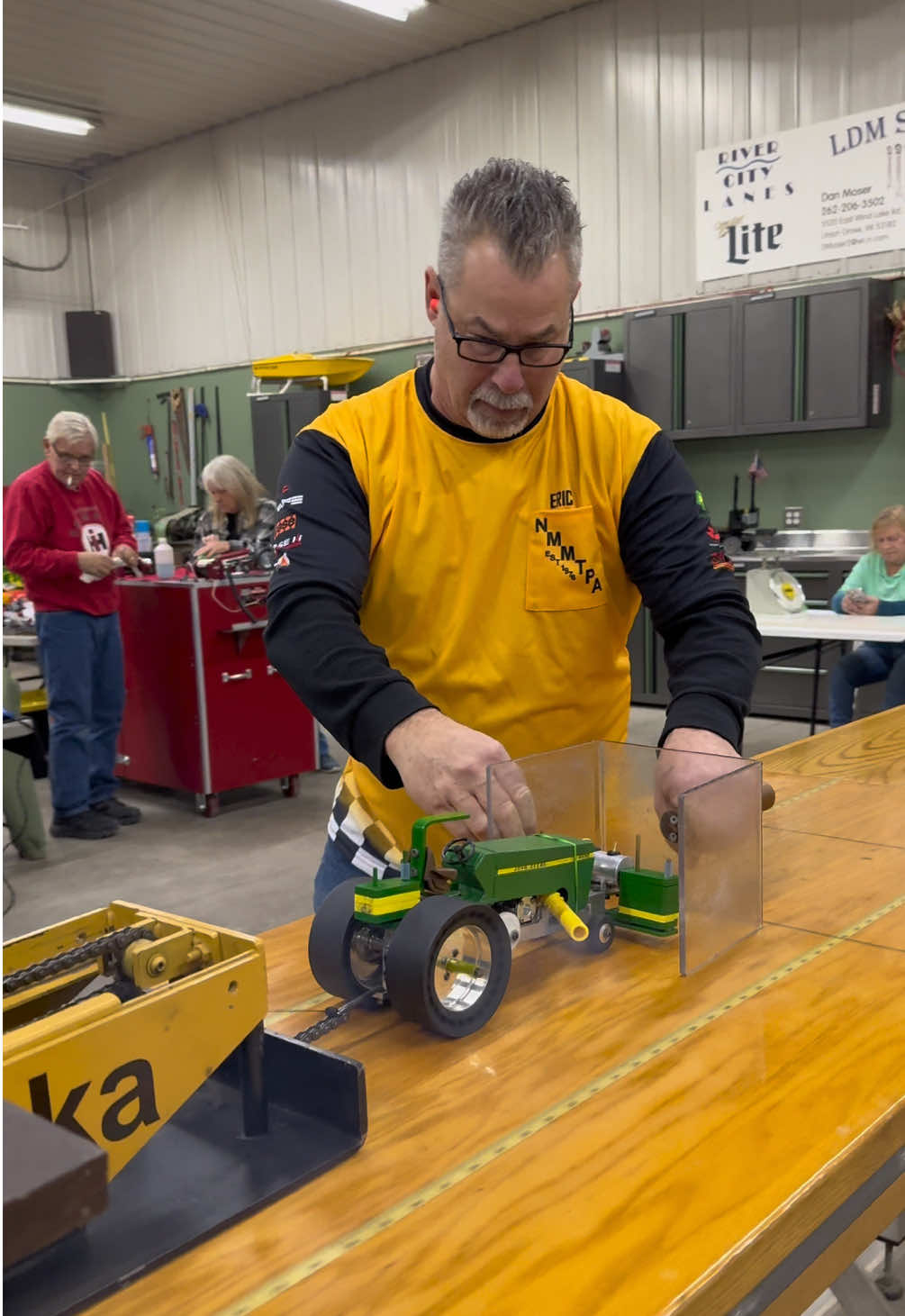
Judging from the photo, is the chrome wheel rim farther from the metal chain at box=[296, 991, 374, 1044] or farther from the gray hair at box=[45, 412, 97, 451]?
the gray hair at box=[45, 412, 97, 451]

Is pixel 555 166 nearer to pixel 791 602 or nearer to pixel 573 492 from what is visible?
pixel 791 602

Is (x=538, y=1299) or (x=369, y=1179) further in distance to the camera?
(x=369, y=1179)

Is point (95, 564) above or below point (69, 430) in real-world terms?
below

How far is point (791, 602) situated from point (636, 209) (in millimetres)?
3490

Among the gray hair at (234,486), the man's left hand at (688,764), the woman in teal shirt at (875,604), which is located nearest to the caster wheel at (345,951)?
the man's left hand at (688,764)

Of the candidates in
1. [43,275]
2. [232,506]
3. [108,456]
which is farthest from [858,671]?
[43,275]

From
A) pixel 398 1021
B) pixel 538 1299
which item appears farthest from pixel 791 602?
pixel 538 1299

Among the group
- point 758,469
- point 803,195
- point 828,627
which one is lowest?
point 828,627

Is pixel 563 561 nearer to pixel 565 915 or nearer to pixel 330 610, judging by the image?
pixel 330 610

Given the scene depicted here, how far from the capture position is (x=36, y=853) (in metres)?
4.12

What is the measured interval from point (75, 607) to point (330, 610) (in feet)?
10.9

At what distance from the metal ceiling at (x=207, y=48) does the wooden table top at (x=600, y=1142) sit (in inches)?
268

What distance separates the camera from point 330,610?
1.36m

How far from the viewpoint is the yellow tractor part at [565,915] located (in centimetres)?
117
